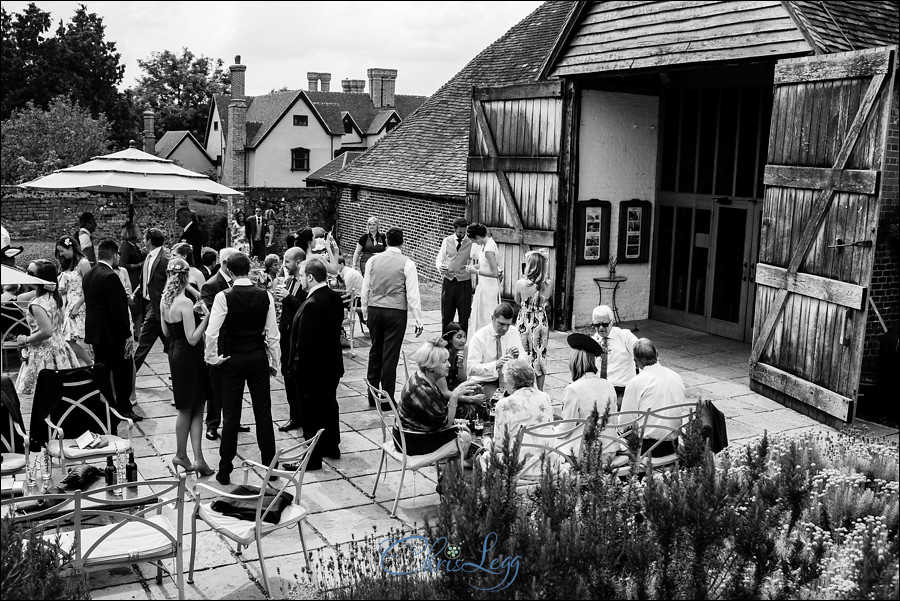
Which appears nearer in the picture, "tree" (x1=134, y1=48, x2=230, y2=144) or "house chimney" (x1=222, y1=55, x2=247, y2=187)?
"house chimney" (x1=222, y1=55, x2=247, y2=187)

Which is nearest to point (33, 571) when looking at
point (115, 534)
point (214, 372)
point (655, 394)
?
point (115, 534)

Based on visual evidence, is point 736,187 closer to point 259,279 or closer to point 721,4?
point 721,4

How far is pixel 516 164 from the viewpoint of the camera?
1423 cm

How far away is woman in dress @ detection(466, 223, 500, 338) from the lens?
36.4 feet

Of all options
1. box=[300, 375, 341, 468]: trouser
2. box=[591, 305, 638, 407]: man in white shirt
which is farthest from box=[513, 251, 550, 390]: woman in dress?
box=[300, 375, 341, 468]: trouser

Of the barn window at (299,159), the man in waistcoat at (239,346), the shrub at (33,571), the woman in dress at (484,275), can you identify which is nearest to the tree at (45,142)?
the barn window at (299,159)

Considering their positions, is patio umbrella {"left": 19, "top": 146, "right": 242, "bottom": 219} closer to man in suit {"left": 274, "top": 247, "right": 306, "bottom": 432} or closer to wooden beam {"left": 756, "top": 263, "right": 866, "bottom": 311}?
man in suit {"left": 274, "top": 247, "right": 306, "bottom": 432}

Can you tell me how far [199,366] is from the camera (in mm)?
7340

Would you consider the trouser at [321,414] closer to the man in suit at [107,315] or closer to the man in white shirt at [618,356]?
the man in suit at [107,315]

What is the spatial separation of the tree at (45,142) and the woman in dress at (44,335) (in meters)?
30.0

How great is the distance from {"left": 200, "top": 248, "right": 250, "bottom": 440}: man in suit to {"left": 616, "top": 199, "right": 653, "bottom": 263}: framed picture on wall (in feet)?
25.9

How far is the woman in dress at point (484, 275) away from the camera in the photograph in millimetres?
11094

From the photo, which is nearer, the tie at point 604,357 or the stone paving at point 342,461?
the stone paving at point 342,461

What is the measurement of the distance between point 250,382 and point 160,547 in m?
2.09
